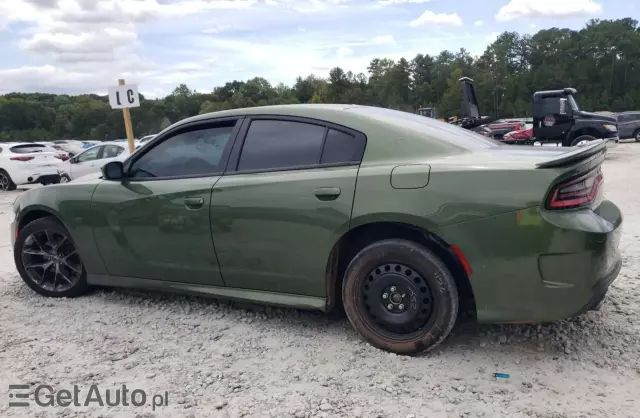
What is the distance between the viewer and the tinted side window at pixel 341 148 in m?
3.36

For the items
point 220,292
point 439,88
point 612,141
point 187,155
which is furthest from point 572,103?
point 439,88

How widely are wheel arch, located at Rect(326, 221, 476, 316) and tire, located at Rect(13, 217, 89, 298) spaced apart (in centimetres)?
225

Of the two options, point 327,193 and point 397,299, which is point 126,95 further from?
point 397,299

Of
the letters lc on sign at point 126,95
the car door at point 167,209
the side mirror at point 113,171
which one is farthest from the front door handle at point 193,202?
the letters lc on sign at point 126,95

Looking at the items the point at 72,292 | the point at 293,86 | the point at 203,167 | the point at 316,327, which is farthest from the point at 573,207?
the point at 293,86

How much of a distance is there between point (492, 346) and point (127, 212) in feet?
8.85

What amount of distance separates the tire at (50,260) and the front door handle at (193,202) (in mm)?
1316

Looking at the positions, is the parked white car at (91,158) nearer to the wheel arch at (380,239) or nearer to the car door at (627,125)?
the wheel arch at (380,239)

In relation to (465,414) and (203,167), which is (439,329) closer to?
(465,414)

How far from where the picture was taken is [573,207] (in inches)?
113

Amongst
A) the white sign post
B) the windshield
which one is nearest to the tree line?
the windshield

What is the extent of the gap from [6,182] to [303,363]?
1514 cm

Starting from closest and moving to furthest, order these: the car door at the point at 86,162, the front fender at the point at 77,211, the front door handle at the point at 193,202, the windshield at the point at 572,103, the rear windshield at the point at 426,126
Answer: the rear windshield at the point at 426,126
the front door handle at the point at 193,202
the front fender at the point at 77,211
the car door at the point at 86,162
the windshield at the point at 572,103

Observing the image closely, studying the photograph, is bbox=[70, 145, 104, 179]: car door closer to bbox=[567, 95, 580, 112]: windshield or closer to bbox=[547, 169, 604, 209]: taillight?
bbox=[547, 169, 604, 209]: taillight
